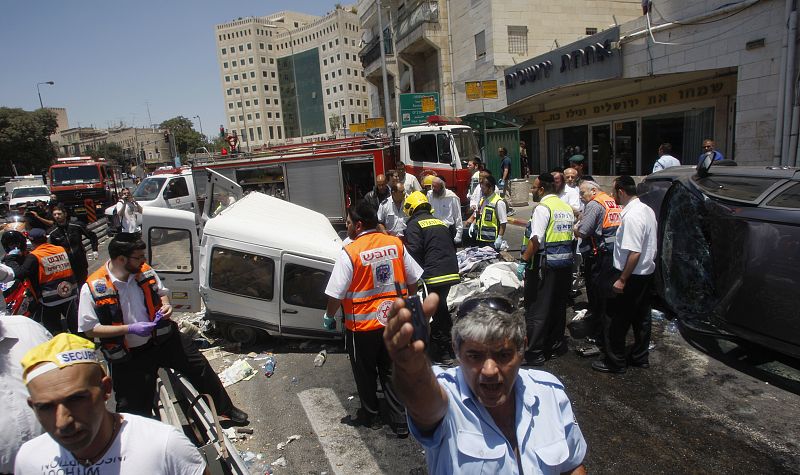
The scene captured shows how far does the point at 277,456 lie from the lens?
12.2ft

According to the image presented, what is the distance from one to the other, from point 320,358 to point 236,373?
3.07 feet

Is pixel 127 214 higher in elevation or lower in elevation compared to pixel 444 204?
lower

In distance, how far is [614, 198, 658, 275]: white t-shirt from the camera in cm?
423

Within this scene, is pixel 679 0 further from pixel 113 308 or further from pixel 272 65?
pixel 272 65

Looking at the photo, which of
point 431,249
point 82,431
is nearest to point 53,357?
point 82,431

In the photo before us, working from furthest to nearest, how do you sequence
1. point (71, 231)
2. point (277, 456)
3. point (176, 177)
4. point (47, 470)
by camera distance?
point (176, 177) → point (71, 231) → point (277, 456) → point (47, 470)

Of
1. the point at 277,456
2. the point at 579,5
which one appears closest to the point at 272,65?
the point at 579,5

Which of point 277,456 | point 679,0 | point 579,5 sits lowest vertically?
point 277,456

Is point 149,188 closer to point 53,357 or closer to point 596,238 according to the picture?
point 596,238

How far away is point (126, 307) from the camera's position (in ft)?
11.3

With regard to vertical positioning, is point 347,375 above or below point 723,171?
below

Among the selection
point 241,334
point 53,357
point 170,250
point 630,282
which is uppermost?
point 53,357

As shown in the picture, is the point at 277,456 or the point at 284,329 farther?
the point at 284,329

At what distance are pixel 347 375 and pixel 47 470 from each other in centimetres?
339
